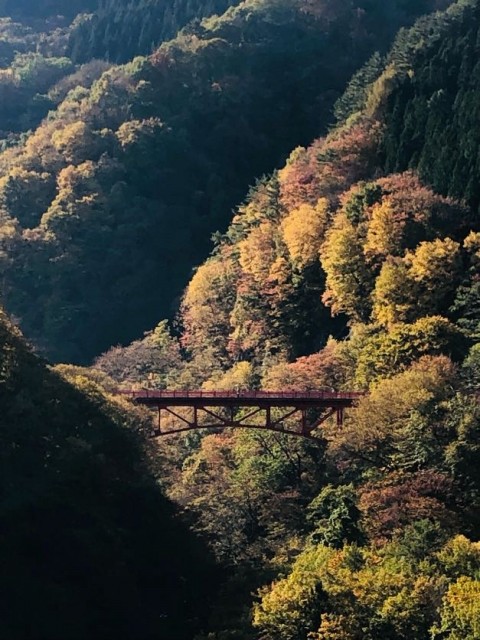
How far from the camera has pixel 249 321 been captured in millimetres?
71312

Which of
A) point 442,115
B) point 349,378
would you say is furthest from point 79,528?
point 442,115

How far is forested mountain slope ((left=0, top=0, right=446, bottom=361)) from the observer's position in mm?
88750

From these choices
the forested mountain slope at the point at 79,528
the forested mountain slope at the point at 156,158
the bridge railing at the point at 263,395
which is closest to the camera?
the forested mountain slope at the point at 79,528

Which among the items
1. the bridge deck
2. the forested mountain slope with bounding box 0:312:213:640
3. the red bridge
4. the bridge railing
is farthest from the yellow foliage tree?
the forested mountain slope with bounding box 0:312:213:640

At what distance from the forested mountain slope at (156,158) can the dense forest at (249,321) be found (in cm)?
27

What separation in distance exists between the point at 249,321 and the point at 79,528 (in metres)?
36.0

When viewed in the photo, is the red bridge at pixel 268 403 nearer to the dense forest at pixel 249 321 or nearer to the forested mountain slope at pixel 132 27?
the dense forest at pixel 249 321

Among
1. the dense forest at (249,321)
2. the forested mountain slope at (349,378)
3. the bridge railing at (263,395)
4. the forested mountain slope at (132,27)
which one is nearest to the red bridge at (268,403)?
the bridge railing at (263,395)

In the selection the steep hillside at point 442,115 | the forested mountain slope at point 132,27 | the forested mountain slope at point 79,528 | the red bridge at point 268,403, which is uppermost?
the forested mountain slope at point 132,27

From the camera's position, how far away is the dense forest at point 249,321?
36031 millimetres

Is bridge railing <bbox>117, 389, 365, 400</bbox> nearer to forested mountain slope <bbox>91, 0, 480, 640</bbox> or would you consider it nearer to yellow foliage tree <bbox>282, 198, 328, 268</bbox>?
forested mountain slope <bbox>91, 0, 480, 640</bbox>

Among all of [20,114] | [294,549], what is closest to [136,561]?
[294,549]

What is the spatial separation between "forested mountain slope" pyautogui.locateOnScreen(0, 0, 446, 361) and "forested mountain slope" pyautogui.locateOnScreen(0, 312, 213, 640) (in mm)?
44686

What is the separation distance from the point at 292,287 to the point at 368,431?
79.4 ft
